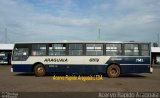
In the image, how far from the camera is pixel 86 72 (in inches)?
934

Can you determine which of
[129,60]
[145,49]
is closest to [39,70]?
[129,60]

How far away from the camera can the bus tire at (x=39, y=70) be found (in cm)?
2409

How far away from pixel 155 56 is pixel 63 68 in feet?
186

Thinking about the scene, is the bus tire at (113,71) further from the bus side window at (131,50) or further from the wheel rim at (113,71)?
the bus side window at (131,50)

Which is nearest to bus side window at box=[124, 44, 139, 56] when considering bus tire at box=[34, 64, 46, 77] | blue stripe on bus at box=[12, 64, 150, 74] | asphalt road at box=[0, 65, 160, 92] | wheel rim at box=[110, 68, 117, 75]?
blue stripe on bus at box=[12, 64, 150, 74]

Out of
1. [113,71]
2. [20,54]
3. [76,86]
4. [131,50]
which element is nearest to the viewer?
[76,86]

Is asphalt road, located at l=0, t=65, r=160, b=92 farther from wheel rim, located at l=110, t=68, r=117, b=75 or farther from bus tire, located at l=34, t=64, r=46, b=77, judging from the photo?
bus tire, located at l=34, t=64, r=46, b=77

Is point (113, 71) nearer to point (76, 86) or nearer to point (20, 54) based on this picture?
point (76, 86)

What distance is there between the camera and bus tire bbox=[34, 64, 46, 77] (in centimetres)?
2409

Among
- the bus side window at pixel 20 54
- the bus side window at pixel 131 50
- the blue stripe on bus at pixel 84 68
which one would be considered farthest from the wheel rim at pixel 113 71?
the bus side window at pixel 20 54

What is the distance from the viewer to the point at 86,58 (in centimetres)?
2364

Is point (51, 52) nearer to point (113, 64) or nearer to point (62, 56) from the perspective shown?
point (62, 56)

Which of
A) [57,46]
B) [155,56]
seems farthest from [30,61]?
[155,56]

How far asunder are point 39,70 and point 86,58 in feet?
12.5
